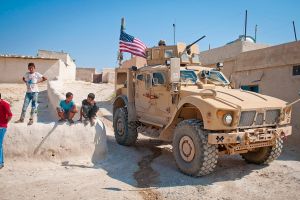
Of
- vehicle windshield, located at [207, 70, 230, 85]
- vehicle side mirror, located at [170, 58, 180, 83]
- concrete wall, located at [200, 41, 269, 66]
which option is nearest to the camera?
vehicle side mirror, located at [170, 58, 180, 83]

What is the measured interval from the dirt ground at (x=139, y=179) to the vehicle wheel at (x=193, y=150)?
0.20 m

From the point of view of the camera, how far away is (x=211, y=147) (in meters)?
5.62

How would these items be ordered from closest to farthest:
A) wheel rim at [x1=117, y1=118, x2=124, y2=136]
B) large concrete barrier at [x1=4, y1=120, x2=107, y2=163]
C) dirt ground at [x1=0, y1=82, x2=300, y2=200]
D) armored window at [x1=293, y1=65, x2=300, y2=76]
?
1. dirt ground at [x1=0, y1=82, x2=300, y2=200]
2. large concrete barrier at [x1=4, y1=120, x2=107, y2=163]
3. wheel rim at [x1=117, y1=118, x2=124, y2=136]
4. armored window at [x1=293, y1=65, x2=300, y2=76]

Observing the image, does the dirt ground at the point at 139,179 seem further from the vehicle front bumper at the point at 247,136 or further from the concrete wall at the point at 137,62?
the concrete wall at the point at 137,62

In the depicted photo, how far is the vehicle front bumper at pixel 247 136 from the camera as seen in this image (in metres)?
5.36

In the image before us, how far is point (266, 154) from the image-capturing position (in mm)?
6512

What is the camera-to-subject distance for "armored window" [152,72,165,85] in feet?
23.3

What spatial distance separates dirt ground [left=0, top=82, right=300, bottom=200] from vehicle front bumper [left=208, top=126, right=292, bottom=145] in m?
0.75

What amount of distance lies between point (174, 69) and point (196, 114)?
3.54 ft

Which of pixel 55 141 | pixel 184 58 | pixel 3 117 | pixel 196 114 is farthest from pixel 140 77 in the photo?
pixel 3 117

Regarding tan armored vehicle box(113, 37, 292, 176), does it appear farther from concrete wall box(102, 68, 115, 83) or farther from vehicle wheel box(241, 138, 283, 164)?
concrete wall box(102, 68, 115, 83)

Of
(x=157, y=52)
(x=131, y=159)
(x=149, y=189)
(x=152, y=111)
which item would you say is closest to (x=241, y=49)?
(x=157, y=52)

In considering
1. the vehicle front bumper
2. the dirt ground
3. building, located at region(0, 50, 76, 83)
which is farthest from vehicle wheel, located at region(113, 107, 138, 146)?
building, located at region(0, 50, 76, 83)

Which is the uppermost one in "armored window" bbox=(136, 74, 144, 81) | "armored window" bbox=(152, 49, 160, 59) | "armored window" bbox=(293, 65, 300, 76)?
"armored window" bbox=(152, 49, 160, 59)
